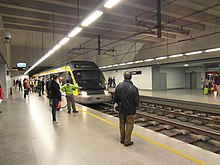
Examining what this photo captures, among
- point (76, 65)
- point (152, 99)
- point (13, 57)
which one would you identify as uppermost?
point (13, 57)

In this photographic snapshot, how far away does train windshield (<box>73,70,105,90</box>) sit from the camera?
33.2 ft

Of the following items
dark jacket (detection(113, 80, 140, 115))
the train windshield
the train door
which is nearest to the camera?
→ dark jacket (detection(113, 80, 140, 115))

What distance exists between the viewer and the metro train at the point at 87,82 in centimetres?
977

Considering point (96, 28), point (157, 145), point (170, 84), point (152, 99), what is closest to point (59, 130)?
point (157, 145)

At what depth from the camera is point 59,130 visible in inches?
199

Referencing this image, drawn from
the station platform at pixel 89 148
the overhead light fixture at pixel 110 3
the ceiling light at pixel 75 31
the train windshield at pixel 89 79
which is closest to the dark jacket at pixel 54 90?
the station platform at pixel 89 148

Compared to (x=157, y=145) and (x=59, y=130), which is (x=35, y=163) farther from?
(x=157, y=145)

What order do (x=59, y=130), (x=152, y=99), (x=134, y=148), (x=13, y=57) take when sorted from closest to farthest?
(x=134, y=148) < (x=59, y=130) < (x=152, y=99) < (x=13, y=57)

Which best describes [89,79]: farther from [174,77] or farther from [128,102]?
[174,77]

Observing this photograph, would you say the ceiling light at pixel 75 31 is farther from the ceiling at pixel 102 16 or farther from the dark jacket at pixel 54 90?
the dark jacket at pixel 54 90

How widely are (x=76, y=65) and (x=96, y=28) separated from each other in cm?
342

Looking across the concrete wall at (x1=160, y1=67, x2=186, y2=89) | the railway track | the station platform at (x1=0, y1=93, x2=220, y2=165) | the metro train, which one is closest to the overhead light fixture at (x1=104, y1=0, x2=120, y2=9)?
the station platform at (x1=0, y1=93, x2=220, y2=165)

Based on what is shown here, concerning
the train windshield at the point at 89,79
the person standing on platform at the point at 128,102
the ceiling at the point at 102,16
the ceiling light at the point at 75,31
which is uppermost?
the ceiling at the point at 102,16

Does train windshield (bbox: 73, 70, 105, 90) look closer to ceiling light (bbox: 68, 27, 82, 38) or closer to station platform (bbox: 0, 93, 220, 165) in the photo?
ceiling light (bbox: 68, 27, 82, 38)
